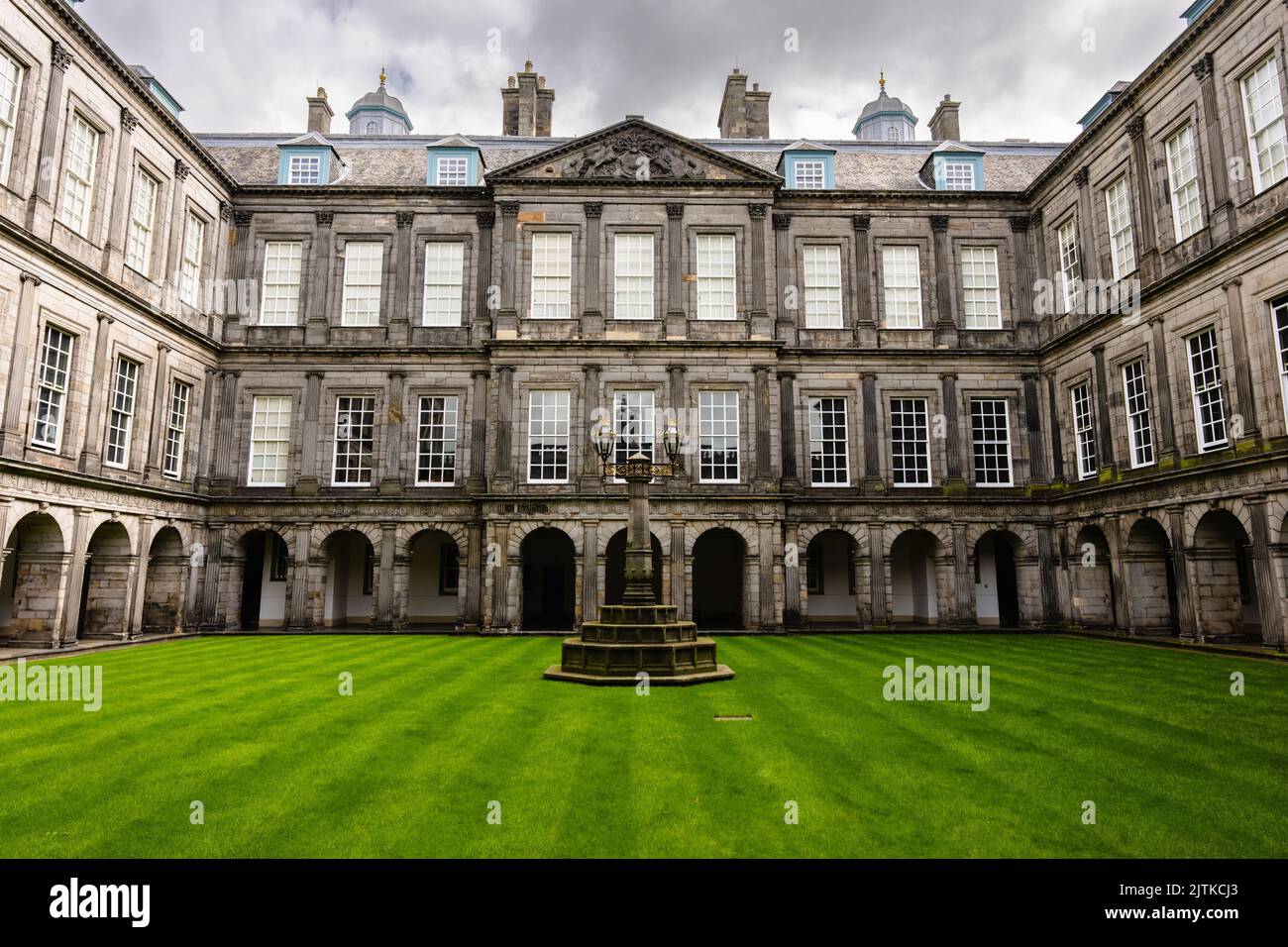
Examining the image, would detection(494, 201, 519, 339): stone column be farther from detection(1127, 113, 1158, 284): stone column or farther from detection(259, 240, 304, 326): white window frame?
detection(1127, 113, 1158, 284): stone column

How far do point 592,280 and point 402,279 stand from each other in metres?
6.69

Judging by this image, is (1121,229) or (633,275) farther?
(633,275)

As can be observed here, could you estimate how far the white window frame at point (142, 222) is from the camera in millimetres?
21438

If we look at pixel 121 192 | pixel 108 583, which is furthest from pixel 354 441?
pixel 121 192

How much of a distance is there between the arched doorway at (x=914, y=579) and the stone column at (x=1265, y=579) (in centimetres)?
975

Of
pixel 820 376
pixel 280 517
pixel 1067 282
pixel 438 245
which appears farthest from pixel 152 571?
pixel 1067 282

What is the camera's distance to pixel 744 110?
32.4m

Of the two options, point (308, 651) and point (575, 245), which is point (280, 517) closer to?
point (308, 651)

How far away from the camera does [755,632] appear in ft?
75.9

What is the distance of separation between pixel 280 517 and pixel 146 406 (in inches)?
202

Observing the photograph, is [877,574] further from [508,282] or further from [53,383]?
[53,383]

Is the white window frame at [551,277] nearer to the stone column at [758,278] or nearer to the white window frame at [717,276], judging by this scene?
the white window frame at [717,276]

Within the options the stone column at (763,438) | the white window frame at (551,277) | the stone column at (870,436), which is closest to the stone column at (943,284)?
the stone column at (870,436)
